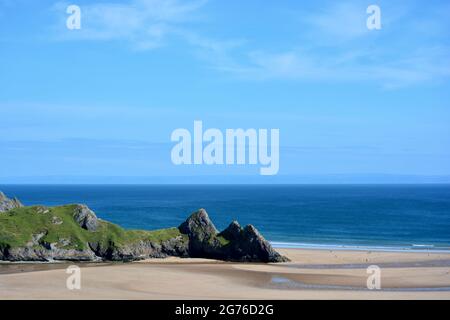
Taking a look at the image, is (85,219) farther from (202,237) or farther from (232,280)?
(232,280)

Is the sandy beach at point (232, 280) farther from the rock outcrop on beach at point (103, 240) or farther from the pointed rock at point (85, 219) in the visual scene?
the pointed rock at point (85, 219)

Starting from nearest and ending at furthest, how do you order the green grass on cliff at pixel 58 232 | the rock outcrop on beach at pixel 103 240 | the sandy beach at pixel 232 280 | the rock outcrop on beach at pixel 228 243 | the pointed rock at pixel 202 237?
1. the sandy beach at pixel 232 280
2. the rock outcrop on beach at pixel 103 240
3. the green grass on cliff at pixel 58 232
4. the rock outcrop on beach at pixel 228 243
5. the pointed rock at pixel 202 237

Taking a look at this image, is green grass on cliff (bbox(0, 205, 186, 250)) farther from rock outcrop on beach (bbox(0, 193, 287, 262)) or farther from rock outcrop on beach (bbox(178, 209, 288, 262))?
rock outcrop on beach (bbox(178, 209, 288, 262))

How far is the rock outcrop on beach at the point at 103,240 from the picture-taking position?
197 ft

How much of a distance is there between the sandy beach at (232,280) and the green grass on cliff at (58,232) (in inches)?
136

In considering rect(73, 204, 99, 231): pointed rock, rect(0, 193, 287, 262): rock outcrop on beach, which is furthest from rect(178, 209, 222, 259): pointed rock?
rect(73, 204, 99, 231): pointed rock

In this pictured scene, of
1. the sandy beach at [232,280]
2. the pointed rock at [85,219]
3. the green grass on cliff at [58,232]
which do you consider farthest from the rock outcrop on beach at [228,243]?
the pointed rock at [85,219]

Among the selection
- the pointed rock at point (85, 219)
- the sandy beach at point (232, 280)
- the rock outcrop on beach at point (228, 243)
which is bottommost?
the sandy beach at point (232, 280)

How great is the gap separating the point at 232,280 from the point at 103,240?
17.6 meters

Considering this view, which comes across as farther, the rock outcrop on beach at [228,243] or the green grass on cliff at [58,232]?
the rock outcrop on beach at [228,243]

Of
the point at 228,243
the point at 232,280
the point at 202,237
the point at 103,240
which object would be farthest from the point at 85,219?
the point at 232,280

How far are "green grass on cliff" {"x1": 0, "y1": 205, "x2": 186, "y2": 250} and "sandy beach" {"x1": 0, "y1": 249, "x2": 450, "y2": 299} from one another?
11.4 ft
